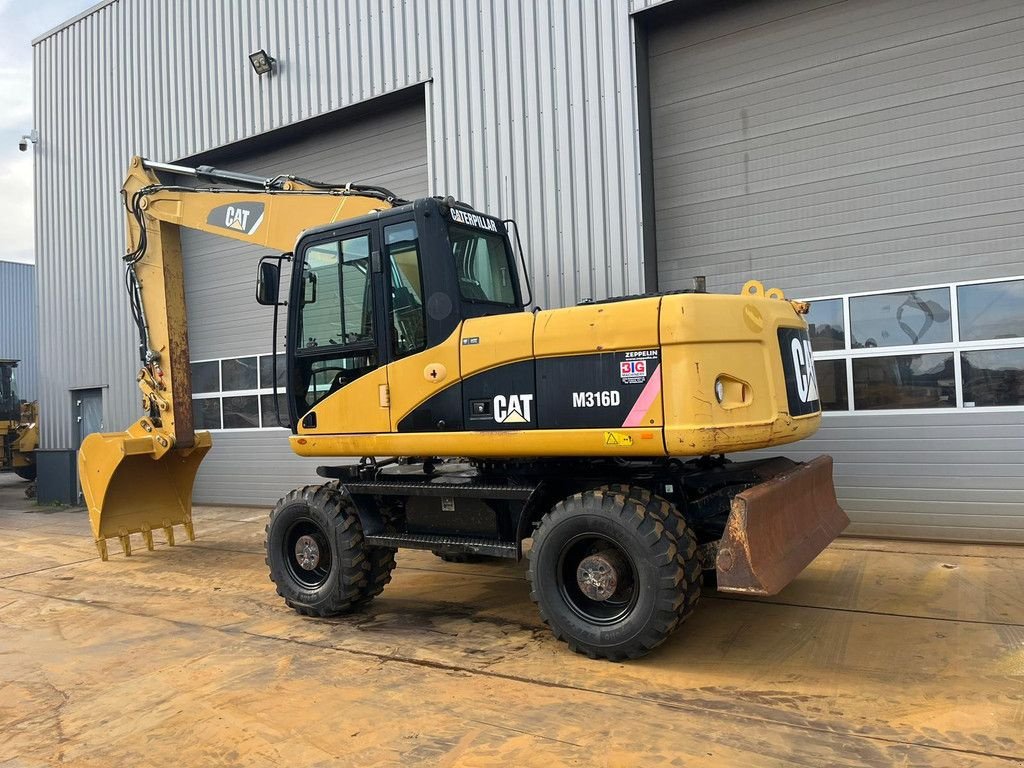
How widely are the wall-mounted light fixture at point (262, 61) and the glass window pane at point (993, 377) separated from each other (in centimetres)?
1051

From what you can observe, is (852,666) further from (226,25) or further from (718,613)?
(226,25)

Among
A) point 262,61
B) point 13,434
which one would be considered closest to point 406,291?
point 262,61

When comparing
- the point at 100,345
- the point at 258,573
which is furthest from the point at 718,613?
the point at 100,345

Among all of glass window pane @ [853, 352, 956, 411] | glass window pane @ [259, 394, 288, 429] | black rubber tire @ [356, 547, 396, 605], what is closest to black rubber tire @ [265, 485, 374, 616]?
black rubber tire @ [356, 547, 396, 605]

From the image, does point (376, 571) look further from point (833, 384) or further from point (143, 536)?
point (833, 384)

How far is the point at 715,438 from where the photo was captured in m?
4.45

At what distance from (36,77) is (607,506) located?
1638cm

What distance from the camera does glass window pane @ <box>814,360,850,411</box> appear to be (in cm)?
825

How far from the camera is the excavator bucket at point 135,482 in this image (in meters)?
8.38

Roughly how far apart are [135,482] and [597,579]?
249 inches

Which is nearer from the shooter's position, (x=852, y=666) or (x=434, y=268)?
(x=852, y=666)

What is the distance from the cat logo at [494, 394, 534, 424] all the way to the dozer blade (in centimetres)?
144

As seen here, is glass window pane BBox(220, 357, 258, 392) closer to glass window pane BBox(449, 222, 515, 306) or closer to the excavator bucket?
the excavator bucket

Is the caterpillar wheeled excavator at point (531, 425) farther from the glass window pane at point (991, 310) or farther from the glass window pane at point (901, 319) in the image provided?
the glass window pane at point (991, 310)
